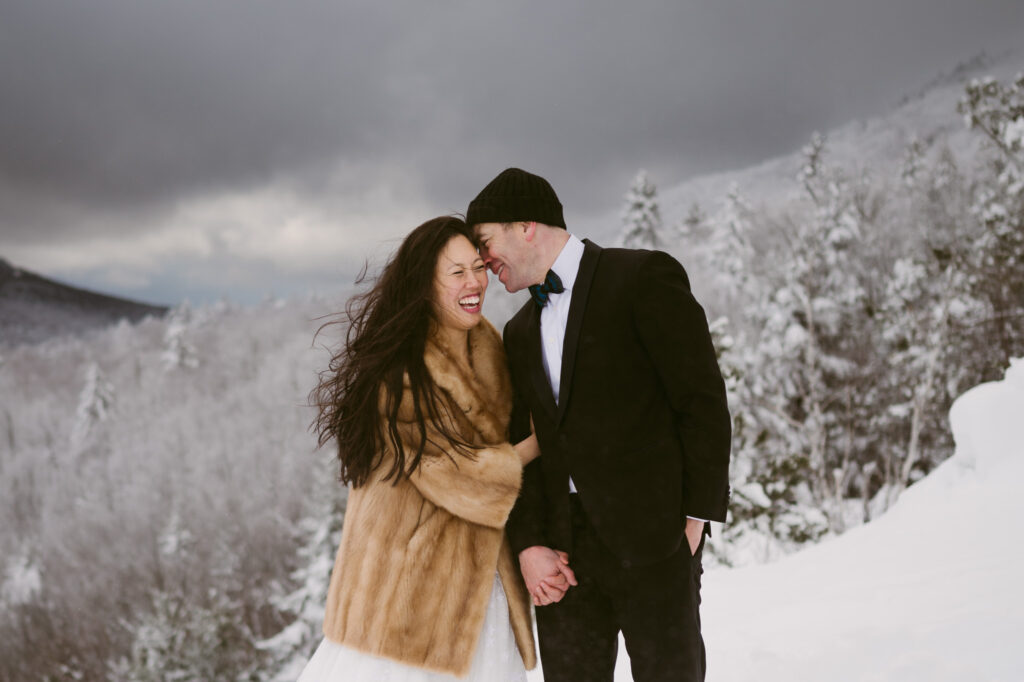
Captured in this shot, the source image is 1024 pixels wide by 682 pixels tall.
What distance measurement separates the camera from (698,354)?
7.27 ft

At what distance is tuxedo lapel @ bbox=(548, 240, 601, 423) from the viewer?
7.79 ft

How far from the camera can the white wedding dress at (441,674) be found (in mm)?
2443

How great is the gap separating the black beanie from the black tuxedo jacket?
0.75ft

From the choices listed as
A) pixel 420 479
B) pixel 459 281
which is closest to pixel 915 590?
pixel 420 479

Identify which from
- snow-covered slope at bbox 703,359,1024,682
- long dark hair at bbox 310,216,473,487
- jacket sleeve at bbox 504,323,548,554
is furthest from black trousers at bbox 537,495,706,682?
snow-covered slope at bbox 703,359,1024,682

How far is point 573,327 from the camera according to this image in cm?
238

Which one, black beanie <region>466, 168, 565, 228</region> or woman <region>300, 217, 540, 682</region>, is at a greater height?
black beanie <region>466, 168, 565, 228</region>

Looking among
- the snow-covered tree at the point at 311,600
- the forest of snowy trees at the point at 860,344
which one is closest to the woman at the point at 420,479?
the forest of snowy trees at the point at 860,344

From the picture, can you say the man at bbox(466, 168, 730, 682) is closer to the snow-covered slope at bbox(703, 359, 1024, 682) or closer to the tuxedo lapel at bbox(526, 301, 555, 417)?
the tuxedo lapel at bbox(526, 301, 555, 417)

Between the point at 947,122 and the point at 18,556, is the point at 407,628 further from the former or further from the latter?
the point at 947,122

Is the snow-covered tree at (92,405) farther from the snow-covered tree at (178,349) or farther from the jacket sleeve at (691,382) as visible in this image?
the jacket sleeve at (691,382)

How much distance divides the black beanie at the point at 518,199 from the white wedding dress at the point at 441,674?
5.07ft

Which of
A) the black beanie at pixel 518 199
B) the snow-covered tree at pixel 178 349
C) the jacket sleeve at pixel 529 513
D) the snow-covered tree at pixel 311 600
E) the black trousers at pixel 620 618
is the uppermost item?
the snow-covered tree at pixel 178 349

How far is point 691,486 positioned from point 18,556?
69558mm
